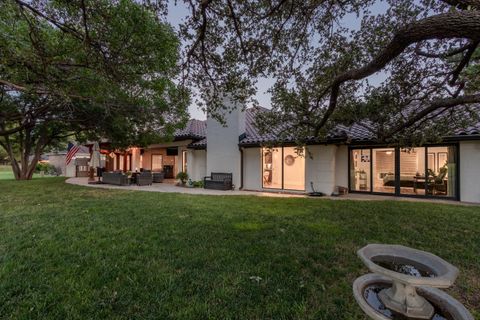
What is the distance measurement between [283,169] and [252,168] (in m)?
1.73

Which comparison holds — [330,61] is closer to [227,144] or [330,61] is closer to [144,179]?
[227,144]

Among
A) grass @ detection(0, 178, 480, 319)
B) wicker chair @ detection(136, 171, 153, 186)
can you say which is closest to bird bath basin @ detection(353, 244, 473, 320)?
grass @ detection(0, 178, 480, 319)

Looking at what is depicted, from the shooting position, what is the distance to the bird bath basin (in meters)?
2.28

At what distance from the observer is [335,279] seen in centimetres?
331

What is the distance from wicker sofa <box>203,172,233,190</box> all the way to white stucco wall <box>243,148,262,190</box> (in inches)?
36.2

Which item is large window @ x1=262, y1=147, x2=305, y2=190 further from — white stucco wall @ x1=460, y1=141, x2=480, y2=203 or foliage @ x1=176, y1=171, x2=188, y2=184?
white stucco wall @ x1=460, y1=141, x2=480, y2=203

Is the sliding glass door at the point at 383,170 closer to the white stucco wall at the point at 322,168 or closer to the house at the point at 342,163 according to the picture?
the house at the point at 342,163

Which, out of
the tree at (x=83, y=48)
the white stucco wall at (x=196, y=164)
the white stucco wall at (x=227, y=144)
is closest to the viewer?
the tree at (x=83, y=48)

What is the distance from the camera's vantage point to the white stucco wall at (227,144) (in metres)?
13.3

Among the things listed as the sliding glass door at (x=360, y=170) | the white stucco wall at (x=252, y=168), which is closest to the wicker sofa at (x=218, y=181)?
the white stucco wall at (x=252, y=168)

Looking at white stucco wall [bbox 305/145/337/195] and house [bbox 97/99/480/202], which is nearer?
house [bbox 97/99/480/202]

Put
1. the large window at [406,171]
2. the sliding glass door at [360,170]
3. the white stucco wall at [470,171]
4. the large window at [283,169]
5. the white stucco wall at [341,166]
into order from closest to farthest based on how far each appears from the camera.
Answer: the white stucco wall at [470,171] → the large window at [406,171] → the sliding glass door at [360,170] → the white stucco wall at [341,166] → the large window at [283,169]

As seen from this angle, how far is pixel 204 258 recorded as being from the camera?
3.85m

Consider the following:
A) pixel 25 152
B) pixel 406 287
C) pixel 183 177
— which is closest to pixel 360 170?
pixel 406 287
